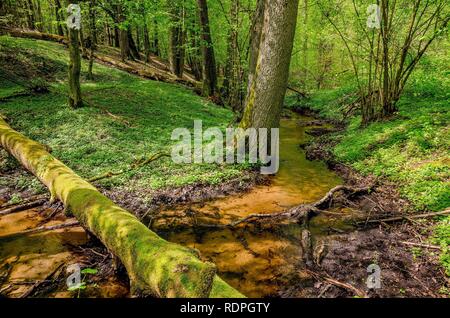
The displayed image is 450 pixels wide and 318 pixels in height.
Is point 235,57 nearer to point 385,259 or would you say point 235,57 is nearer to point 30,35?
point 30,35

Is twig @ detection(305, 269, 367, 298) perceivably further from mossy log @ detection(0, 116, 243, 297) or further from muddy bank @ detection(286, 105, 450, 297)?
mossy log @ detection(0, 116, 243, 297)

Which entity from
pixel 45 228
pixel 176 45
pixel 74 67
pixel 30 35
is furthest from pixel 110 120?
pixel 30 35

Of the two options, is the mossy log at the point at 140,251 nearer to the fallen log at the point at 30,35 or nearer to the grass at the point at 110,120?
the grass at the point at 110,120

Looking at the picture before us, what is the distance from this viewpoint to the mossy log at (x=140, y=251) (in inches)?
113

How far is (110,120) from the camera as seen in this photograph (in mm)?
9984

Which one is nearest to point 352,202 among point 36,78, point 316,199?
point 316,199

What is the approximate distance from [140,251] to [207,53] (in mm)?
13407

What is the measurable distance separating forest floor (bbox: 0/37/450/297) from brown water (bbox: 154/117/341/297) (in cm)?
33

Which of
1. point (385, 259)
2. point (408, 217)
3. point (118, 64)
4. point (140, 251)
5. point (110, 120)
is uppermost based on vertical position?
point (118, 64)

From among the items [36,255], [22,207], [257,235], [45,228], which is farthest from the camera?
[22,207]

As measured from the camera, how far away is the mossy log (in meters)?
2.86

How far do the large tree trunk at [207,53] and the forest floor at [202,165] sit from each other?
3.22 meters

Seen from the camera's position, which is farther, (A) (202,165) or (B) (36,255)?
(A) (202,165)

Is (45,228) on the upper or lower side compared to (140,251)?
lower
